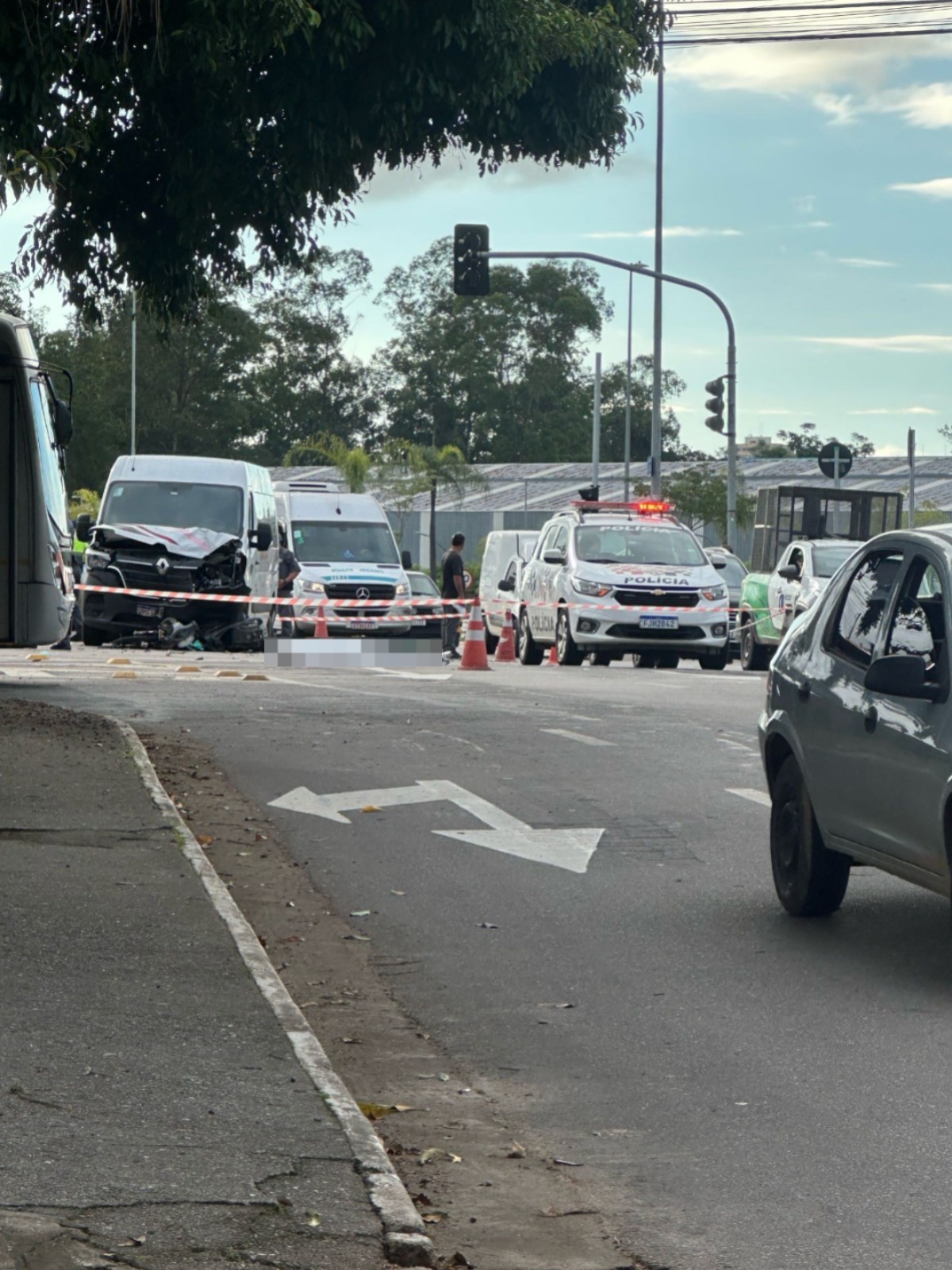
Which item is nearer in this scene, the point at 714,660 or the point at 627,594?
the point at 627,594

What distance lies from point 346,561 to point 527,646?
17.7 feet

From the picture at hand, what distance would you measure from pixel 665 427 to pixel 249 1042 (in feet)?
346

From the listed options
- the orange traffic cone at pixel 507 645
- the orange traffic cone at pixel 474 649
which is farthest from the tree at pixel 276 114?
the orange traffic cone at pixel 507 645

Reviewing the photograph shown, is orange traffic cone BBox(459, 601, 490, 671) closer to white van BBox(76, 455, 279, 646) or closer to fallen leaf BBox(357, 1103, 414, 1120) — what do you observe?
white van BBox(76, 455, 279, 646)

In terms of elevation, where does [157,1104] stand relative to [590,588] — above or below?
below

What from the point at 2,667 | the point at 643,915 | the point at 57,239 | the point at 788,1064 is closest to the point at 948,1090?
the point at 788,1064

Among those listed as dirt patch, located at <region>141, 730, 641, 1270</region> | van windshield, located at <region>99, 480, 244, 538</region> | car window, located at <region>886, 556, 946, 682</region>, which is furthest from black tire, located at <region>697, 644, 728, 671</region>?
car window, located at <region>886, 556, 946, 682</region>

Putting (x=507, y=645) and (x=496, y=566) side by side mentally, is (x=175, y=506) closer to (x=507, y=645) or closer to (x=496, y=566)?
(x=507, y=645)

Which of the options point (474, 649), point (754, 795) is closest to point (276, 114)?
point (754, 795)

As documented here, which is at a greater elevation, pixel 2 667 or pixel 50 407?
pixel 50 407

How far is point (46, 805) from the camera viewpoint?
1077 cm

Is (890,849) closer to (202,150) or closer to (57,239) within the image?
(202,150)

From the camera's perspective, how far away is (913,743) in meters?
7.37

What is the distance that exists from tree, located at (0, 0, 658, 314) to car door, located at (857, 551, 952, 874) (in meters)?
7.47
